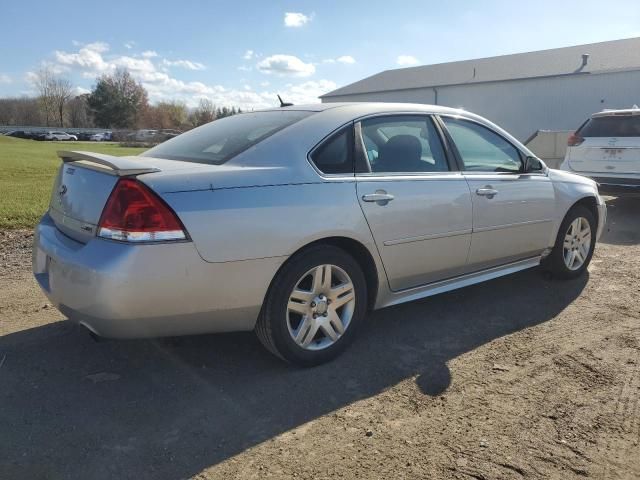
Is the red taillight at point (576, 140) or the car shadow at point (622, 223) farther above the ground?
the red taillight at point (576, 140)

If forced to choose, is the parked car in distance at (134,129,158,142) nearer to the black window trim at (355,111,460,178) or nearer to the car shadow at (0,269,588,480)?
the black window trim at (355,111,460,178)

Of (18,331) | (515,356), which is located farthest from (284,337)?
(18,331)

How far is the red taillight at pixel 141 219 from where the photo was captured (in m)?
2.67

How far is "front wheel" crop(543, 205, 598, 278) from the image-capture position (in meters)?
4.91

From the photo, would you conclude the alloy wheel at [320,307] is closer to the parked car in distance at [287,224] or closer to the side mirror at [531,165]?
the parked car in distance at [287,224]

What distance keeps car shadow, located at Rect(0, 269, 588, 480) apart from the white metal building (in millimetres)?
25458

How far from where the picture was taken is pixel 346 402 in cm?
294

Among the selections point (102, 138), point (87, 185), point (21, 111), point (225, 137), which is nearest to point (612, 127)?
point (225, 137)

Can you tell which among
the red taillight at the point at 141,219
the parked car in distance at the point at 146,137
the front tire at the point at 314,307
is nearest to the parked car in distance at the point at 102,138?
the parked car in distance at the point at 146,137

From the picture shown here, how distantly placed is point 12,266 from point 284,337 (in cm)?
360

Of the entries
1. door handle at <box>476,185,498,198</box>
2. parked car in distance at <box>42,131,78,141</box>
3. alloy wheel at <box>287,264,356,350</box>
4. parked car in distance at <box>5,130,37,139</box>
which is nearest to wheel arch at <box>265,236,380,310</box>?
alloy wheel at <box>287,264,356,350</box>

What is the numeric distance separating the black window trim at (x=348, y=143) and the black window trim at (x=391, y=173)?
0.03m

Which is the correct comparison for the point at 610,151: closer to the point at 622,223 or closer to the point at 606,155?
the point at 606,155

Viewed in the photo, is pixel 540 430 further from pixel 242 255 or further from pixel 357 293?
pixel 242 255
